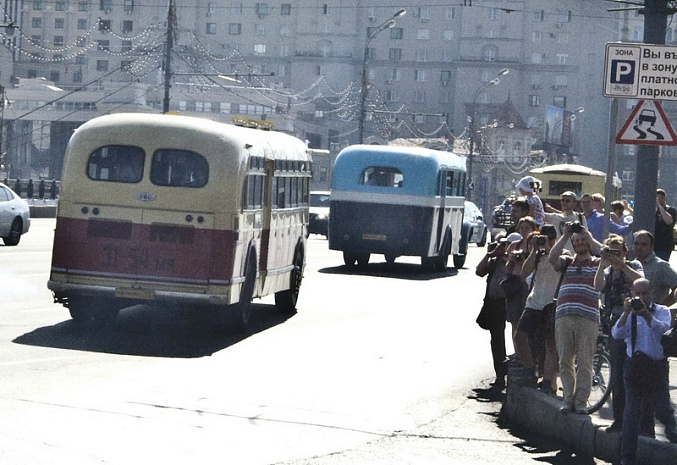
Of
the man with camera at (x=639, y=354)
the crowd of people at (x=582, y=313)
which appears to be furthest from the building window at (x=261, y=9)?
the man with camera at (x=639, y=354)

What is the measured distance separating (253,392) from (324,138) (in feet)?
406

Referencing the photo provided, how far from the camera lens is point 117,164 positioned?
17.0 metres

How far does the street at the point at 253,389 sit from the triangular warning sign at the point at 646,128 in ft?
8.33

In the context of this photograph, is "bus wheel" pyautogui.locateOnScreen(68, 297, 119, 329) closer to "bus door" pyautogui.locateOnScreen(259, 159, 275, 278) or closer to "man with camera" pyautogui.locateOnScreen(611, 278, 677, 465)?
"bus door" pyautogui.locateOnScreen(259, 159, 275, 278)

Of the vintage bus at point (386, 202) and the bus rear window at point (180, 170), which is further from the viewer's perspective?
the vintage bus at point (386, 202)

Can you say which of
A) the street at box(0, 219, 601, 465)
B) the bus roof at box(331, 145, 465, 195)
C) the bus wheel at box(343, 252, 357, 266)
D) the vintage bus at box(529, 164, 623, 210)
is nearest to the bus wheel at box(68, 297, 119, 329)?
the street at box(0, 219, 601, 465)

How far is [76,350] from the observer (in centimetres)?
1487

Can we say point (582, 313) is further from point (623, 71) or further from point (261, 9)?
point (261, 9)

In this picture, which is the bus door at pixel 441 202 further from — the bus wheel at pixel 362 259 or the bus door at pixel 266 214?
the bus door at pixel 266 214

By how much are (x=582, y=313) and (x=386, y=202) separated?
2134 cm

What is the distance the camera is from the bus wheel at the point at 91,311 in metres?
17.1

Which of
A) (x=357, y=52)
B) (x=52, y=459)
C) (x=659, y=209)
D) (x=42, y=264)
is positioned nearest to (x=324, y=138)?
(x=357, y=52)

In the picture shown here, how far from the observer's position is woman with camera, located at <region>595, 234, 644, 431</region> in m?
10.1

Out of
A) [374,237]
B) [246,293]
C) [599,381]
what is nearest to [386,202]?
[374,237]
